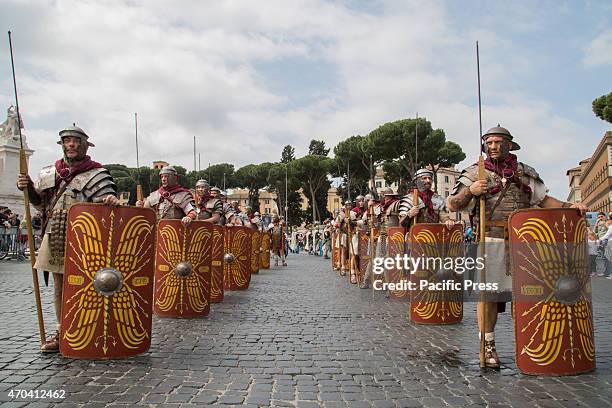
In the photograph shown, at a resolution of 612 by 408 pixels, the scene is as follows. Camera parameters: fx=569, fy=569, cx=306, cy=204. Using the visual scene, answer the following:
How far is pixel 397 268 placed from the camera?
31.3 feet

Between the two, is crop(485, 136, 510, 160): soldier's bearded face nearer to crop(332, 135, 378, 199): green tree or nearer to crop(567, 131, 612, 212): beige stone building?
crop(567, 131, 612, 212): beige stone building

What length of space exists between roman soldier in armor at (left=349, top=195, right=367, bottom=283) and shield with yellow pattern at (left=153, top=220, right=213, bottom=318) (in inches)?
233

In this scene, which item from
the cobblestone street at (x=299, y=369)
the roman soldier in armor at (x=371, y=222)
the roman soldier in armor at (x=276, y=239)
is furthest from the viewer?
the roman soldier in armor at (x=276, y=239)

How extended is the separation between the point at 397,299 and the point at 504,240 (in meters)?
5.08

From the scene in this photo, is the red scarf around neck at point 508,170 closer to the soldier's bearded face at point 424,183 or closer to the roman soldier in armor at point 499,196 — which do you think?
the roman soldier in armor at point 499,196

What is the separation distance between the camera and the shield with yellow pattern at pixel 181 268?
724 centimetres

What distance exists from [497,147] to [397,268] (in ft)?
15.8

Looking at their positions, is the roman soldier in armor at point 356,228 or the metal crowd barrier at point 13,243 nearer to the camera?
the roman soldier in armor at point 356,228

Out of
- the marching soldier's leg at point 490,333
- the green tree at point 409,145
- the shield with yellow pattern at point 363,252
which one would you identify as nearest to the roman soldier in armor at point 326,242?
the green tree at point 409,145

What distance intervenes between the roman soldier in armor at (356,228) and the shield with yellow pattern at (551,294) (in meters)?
8.35

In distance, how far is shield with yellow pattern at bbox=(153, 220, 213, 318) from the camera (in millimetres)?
Result: 7238

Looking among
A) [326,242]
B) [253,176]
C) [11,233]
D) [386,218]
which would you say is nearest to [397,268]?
[386,218]

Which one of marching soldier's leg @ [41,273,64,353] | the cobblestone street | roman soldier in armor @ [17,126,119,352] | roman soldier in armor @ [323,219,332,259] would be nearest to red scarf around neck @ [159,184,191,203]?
the cobblestone street

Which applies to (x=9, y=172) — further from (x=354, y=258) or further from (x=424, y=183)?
(x=424, y=183)
